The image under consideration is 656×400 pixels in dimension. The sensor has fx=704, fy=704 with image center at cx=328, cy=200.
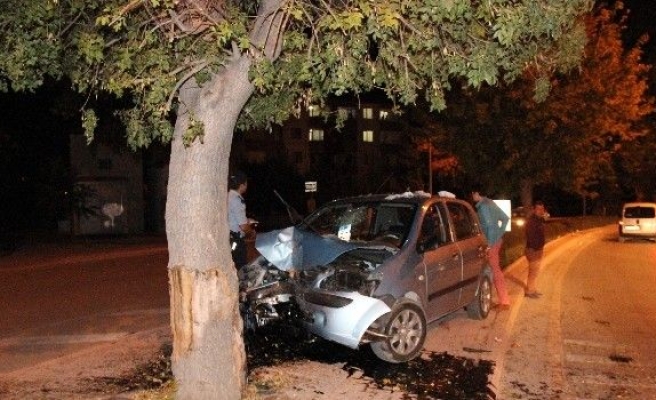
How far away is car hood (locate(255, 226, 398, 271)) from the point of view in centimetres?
775

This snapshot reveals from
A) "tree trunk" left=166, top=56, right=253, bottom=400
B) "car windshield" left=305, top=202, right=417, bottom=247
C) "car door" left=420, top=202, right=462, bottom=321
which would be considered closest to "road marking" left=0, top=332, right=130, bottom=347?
"car windshield" left=305, top=202, right=417, bottom=247

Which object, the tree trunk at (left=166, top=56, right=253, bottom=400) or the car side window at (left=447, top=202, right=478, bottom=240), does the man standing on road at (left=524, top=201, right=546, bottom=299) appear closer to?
the car side window at (left=447, top=202, right=478, bottom=240)

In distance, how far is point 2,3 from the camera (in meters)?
6.55

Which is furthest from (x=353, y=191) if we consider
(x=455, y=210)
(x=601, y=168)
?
(x=455, y=210)

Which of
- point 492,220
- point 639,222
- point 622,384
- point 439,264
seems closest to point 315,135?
point 639,222

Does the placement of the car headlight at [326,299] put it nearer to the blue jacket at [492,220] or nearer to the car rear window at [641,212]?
the blue jacket at [492,220]

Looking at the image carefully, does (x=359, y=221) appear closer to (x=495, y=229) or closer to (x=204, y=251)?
(x=495, y=229)

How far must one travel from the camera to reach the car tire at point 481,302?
376 inches

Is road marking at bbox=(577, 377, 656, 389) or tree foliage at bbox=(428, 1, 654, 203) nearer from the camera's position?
road marking at bbox=(577, 377, 656, 389)

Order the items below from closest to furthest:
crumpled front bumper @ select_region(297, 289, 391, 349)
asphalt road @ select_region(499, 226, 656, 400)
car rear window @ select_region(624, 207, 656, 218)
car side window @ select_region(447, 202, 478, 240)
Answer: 1. asphalt road @ select_region(499, 226, 656, 400)
2. crumpled front bumper @ select_region(297, 289, 391, 349)
3. car side window @ select_region(447, 202, 478, 240)
4. car rear window @ select_region(624, 207, 656, 218)

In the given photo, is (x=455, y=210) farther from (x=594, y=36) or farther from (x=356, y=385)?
(x=594, y=36)

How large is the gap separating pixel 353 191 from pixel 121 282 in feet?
140

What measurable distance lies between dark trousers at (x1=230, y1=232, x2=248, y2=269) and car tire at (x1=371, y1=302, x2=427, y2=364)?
Answer: 7.68 feet

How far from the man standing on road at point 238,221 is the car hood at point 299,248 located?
72cm
